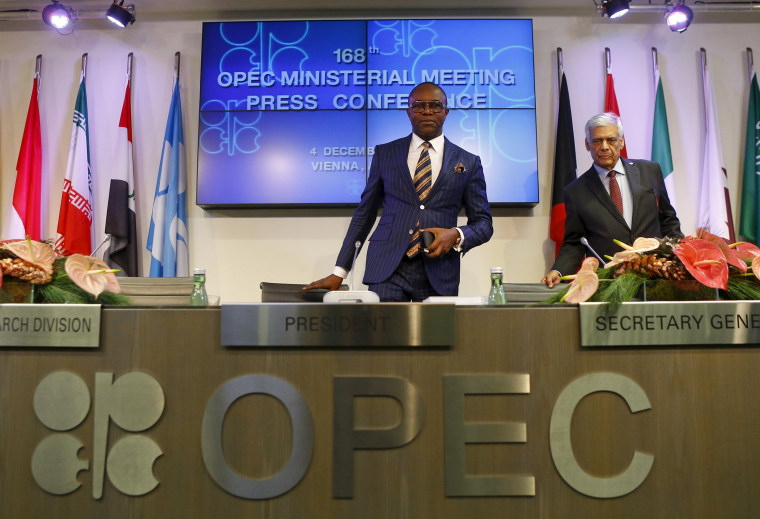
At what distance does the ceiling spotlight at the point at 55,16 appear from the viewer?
13.6 ft

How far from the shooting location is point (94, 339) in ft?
4.79

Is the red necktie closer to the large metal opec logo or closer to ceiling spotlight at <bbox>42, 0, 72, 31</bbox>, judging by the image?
the large metal opec logo

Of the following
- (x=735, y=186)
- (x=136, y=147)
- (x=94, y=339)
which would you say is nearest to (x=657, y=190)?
(x=735, y=186)

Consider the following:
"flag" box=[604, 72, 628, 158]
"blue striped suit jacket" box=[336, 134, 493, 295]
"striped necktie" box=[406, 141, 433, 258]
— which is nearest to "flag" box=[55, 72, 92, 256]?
"blue striped suit jacket" box=[336, 134, 493, 295]

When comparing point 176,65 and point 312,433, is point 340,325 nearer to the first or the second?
point 312,433

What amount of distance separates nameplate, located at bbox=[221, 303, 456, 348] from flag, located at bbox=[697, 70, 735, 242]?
3200 millimetres

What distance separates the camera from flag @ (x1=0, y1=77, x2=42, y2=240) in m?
4.20

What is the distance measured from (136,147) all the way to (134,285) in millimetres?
2371

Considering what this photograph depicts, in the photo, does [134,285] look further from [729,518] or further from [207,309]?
[729,518]

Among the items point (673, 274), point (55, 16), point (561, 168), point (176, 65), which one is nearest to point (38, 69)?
point (55, 16)

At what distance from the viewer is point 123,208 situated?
13.8 ft

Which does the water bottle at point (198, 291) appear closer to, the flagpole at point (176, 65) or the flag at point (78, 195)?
the flag at point (78, 195)

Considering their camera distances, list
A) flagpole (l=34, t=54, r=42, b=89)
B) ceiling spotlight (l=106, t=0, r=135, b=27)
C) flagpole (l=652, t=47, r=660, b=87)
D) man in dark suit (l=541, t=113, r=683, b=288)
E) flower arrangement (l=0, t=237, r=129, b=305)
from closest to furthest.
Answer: flower arrangement (l=0, t=237, r=129, b=305) → man in dark suit (l=541, t=113, r=683, b=288) → ceiling spotlight (l=106, t=0, r=135, b=27) → flagpole (l=652, t=47, r=660, b=87) → flagpole (l=34, t=54, r=42, b=89)

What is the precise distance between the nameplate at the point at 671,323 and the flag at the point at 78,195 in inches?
141
